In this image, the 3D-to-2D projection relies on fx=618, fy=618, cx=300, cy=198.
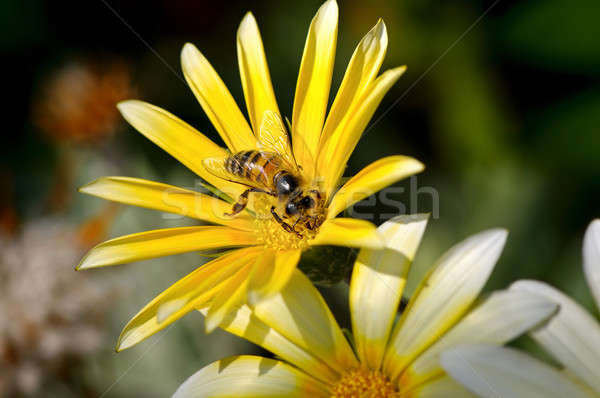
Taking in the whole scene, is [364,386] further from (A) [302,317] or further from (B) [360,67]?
(B) [360,67]

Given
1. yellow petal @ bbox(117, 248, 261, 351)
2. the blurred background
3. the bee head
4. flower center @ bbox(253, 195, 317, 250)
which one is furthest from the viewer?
the blurred background

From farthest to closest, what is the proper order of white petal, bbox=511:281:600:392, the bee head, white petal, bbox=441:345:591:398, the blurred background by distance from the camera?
the blurred background, the bee head, white petal, bbox=511:281:600:392, white petal, bbox=441:345:591:398

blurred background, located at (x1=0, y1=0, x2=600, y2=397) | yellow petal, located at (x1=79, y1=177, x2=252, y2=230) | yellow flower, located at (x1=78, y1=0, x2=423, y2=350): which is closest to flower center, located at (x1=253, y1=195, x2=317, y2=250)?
yellow flower, located at (x1=78, y1=0, x2=423, y2=350)

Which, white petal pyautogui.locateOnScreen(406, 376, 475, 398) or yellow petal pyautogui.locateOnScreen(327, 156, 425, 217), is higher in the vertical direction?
yellow petal pyautogui.locateOnScreen(327, 156, 425, 217)

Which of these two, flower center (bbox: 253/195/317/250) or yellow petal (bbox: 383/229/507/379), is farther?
flower center (bbox: 253/195/317/250)

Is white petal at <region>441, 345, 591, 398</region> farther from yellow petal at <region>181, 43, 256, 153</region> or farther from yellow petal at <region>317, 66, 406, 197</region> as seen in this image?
yellow petal at <region>181, 43, 256, 153</region>

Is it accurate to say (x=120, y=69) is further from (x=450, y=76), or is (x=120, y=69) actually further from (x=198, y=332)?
(x=450, y=76)
